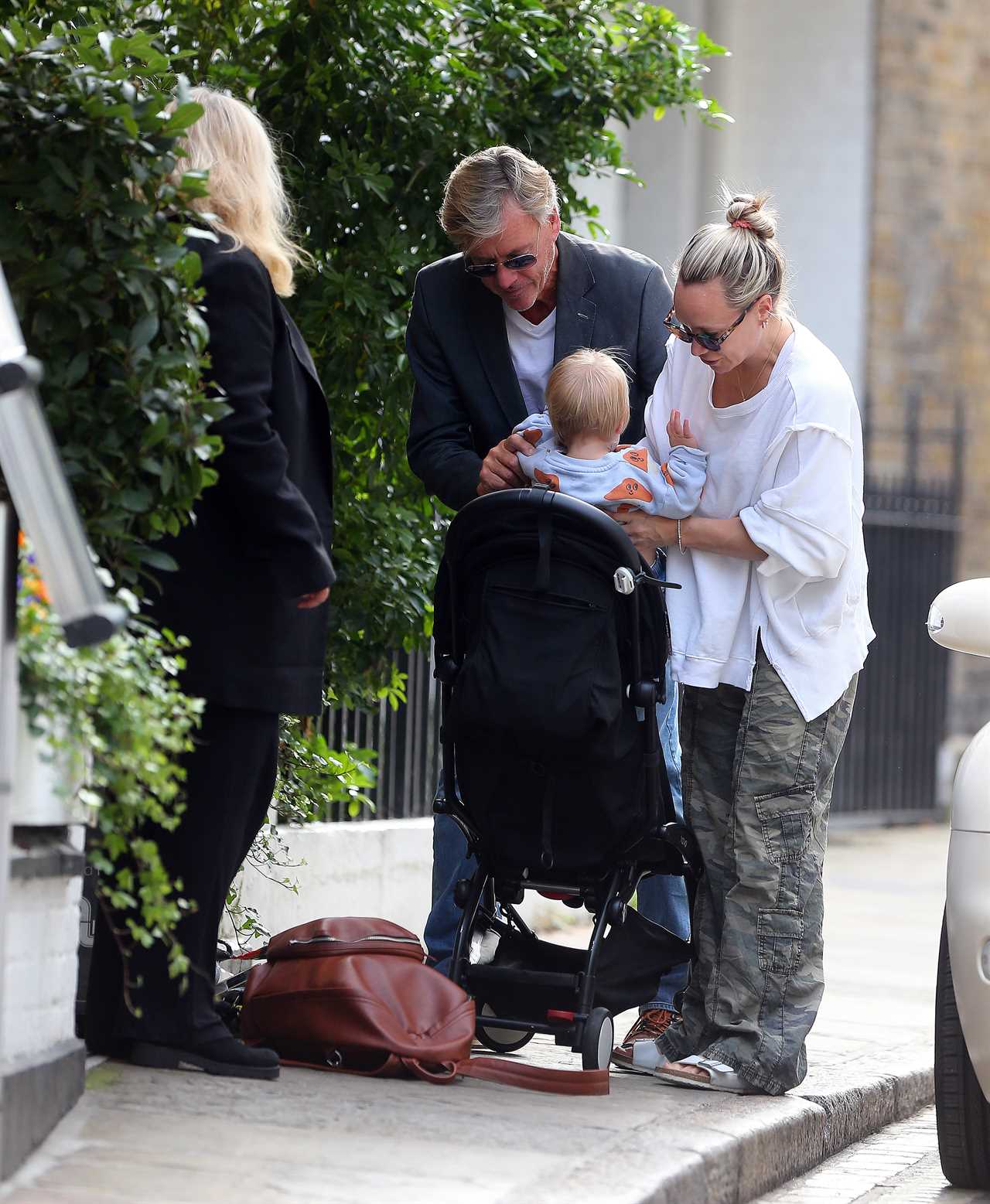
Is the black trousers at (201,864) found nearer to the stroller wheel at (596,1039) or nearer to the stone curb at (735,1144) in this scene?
the stroller wheel at (596,1039)

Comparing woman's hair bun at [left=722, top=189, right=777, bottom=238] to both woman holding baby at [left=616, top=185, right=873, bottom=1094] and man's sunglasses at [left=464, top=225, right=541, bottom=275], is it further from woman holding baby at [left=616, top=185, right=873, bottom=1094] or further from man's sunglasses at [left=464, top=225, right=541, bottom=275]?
man's sunglasses at [left=464, top=225, right=541, bottom=275]

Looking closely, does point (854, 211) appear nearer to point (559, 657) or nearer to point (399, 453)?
point (399, 453)

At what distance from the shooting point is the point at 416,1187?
3.45m

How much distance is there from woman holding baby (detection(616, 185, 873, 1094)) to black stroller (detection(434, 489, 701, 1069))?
186 mm

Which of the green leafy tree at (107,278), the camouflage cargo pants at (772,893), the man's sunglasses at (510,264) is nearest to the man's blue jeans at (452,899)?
the camouflage cargo pants at (772,893)

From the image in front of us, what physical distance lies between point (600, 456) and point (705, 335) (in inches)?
14.6

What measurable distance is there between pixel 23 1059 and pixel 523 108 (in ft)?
11.0

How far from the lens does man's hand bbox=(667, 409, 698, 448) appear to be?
4680mm

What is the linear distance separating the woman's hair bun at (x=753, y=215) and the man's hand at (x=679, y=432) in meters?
0.47

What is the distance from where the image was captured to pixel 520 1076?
4.45m

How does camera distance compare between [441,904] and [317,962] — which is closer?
[317,962]

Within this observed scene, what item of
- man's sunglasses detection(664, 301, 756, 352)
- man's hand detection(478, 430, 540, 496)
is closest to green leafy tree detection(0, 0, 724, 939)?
man's hand detection(478, 430, 540, 496)

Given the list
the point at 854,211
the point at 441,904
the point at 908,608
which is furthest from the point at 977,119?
the point at 441,904

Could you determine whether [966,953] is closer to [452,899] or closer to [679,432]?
[679,432]
